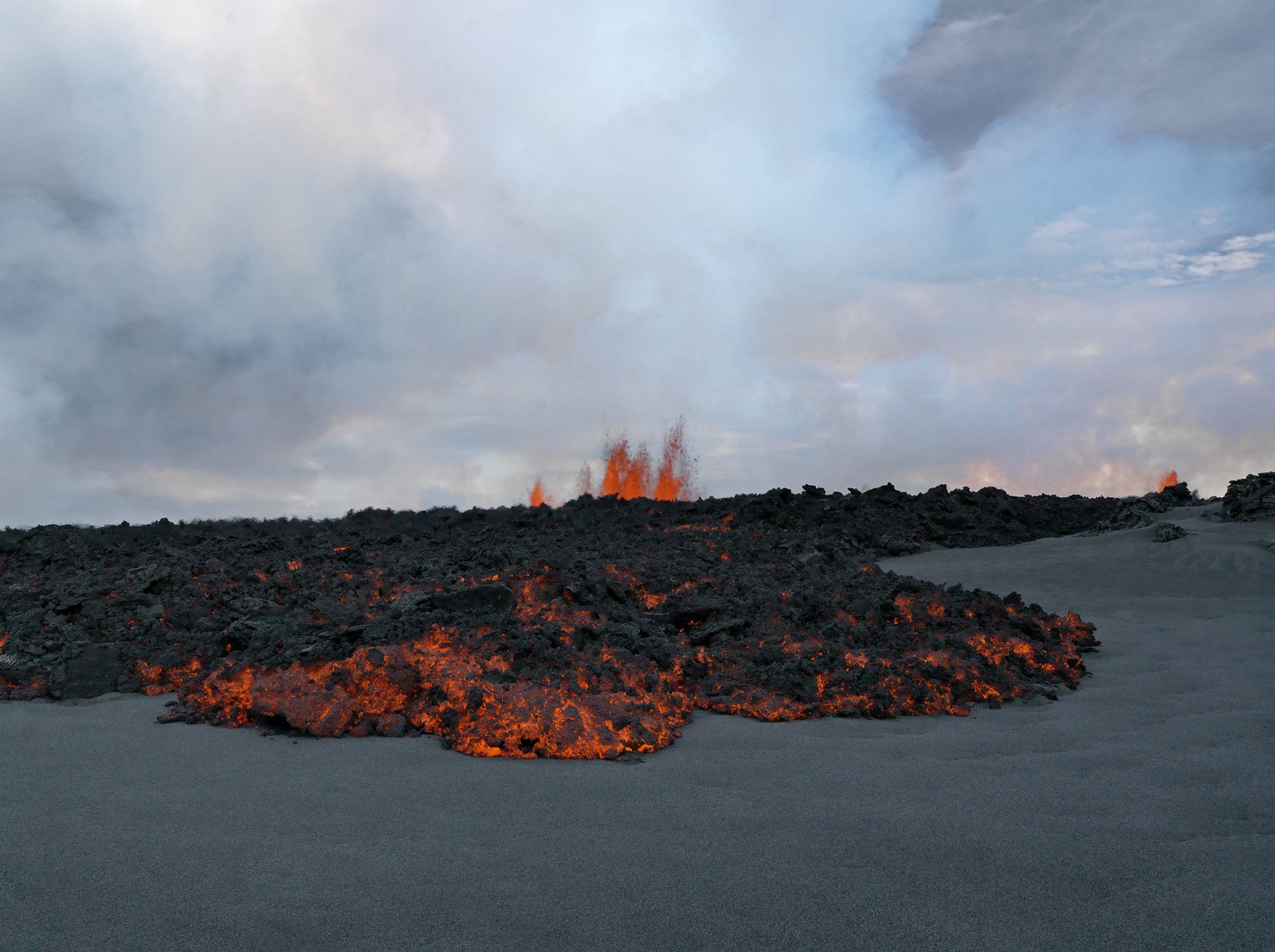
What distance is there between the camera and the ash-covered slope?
4.93 m

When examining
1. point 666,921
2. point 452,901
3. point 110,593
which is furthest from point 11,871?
point 110,593

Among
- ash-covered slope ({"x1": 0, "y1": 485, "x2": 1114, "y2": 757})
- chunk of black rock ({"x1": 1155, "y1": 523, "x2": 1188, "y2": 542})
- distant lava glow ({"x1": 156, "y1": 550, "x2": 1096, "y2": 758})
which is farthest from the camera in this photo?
chunk of black rock ({"x1": 1155, "y1": 523, "x2": 1188, "y2": 542})

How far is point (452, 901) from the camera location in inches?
106

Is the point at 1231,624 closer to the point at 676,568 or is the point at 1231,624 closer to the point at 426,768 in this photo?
the point at 676,568

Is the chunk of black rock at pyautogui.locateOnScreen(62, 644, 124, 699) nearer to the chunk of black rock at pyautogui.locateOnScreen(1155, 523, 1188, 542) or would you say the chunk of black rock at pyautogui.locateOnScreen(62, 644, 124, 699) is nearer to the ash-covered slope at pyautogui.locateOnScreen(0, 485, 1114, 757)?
the ash-covered slope at pyautogui.locateOnScreen(0, 485, 1114, 757)

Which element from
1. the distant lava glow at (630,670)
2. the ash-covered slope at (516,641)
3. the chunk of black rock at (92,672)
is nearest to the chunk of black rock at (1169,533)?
the ash-covered slope at (516,641)

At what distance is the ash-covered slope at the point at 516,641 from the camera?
493 cm

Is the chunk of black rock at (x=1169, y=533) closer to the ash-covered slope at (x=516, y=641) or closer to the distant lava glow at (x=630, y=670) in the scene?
the ash-covered slope at (x=516, y=641)

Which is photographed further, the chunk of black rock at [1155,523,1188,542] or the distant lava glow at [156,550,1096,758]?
the chunk of black rock at [1155,523,1188,542]

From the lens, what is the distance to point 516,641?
220 inches

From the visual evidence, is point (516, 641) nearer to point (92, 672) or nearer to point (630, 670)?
point (630, 670)

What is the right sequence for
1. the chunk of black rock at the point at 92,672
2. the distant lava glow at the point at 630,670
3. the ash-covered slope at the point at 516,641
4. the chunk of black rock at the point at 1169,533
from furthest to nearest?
the chunk of black rock at the point at 1169,533 → the chunk of black rock at the point at 92,672 → the ash-covered slope at the point at 516,641 → the distant lava glow at the point at 630,670

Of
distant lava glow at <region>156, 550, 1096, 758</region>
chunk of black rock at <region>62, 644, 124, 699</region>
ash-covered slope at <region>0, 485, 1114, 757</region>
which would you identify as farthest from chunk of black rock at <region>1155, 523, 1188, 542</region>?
chunk of black rock at <region>62, 644, 124, 699</region>

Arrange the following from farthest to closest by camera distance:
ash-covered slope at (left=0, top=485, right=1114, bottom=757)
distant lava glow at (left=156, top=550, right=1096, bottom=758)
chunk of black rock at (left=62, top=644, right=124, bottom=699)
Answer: chunk of black rock at (left=62, top=644, right=124, bottom=699) < ash-covered slope at (left=0, top=485, right=1114, bottom=757) < distant lava glow at (left=156, top=550, right=1096, bottom=758)
